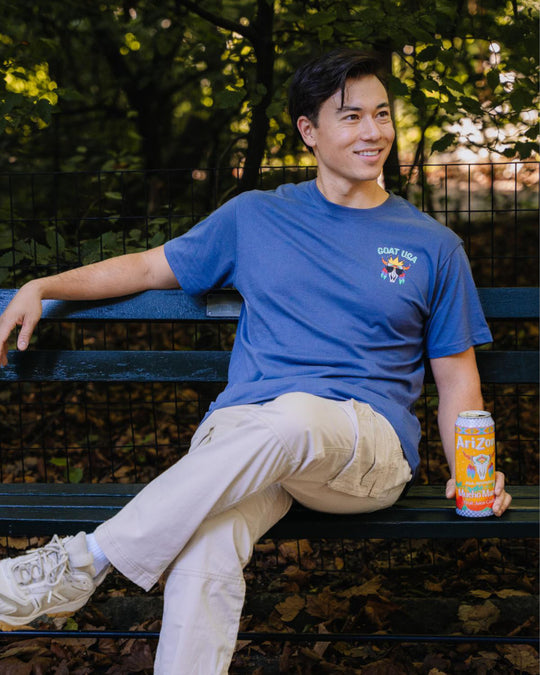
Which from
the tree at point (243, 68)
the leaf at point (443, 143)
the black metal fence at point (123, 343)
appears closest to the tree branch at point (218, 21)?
the tree at point (243, 68)

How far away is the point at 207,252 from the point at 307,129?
1.67ft

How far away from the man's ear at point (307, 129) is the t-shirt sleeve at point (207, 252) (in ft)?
1.03

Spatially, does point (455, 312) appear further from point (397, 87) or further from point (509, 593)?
point (509, 593)

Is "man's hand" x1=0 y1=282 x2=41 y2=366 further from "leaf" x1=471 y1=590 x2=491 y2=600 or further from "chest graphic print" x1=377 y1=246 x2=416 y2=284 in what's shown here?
"leaf" x1=471 y1=590 x2=491 y2=600

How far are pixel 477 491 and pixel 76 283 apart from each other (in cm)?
139

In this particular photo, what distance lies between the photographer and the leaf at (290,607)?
344 cm

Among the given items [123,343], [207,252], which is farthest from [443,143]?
[123,343]

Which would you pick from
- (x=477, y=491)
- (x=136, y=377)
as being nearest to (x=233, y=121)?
(x=136, y=377)

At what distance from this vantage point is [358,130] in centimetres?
256

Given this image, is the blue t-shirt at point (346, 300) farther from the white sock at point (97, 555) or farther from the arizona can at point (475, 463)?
the white sock at point (97, 555)

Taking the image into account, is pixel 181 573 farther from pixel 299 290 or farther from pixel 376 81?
pixel 376 81

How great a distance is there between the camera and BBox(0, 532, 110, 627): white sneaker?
6.68 ft

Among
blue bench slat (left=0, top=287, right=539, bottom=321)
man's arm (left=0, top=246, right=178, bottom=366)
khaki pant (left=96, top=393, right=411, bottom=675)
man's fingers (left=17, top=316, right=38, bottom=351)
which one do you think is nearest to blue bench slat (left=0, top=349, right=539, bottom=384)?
blue bench slat (left=0, top=287, right=539, bottom=321)

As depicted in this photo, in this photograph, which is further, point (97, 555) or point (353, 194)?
point (353, 194)
